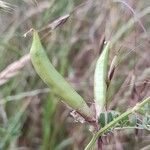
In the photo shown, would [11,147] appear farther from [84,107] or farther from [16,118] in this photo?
[84,107]

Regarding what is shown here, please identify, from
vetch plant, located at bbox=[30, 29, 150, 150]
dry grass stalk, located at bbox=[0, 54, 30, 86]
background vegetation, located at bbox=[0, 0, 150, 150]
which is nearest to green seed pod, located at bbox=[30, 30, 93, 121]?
vetch plant, located at bbox=[30, 29, 150, 150]

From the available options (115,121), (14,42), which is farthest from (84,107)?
(14,42)

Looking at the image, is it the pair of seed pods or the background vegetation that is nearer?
the pair of seed pods

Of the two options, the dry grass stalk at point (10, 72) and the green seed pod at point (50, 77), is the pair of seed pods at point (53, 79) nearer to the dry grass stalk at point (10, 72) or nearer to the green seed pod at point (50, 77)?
the green seed pod at point (50, 77)

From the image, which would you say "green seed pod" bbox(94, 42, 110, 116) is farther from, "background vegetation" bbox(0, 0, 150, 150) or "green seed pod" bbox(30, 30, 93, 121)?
"background vegetation" bbox(0, 0, 150, 150)

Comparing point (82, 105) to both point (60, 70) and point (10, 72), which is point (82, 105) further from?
point (60, 70)

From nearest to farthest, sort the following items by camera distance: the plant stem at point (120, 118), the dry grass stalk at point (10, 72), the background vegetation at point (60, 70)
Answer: the plant stem at point (120, 118) < the dry grass stalk at point (10, 72) < the background vegetation at point (60, 70)

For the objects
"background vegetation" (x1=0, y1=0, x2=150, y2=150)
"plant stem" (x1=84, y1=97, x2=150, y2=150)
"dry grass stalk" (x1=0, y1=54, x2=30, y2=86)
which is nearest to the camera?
"plant stem" (x1=84, y1=97, x2=150, y2=150)

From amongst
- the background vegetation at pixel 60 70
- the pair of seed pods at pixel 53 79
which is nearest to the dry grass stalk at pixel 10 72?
the background vegetation at pixel 60 70

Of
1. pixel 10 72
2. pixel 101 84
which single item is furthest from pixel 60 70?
pixel 101 84
